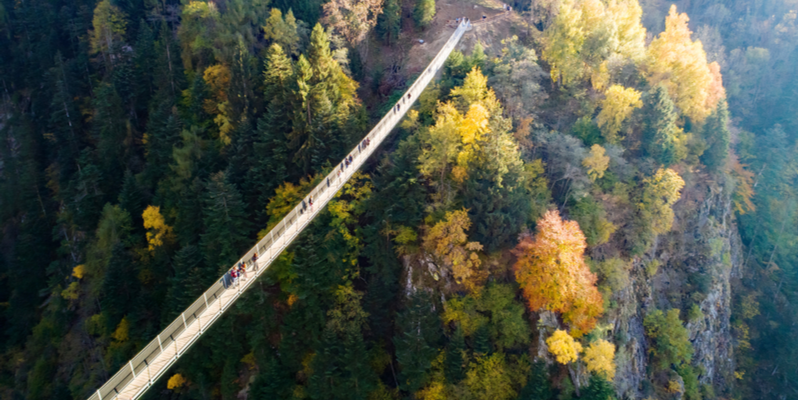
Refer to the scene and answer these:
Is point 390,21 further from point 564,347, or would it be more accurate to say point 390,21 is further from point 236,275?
point 564,347

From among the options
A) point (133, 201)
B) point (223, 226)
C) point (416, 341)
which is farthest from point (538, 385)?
point (133, 201)

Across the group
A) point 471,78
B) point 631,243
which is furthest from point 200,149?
point 631,243

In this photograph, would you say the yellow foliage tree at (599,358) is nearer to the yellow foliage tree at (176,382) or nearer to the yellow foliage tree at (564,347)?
the yellow foliage tree at (564,347)

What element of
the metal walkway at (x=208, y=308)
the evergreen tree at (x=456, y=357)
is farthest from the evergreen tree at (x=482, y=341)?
the metal walkway at (x=208, y=308)

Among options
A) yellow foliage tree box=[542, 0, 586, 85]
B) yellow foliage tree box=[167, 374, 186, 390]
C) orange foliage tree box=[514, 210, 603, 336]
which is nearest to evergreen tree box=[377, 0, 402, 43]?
yellow foliage tree box=[542, 0, 586, 85]

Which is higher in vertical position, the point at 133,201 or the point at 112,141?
the point at 112,141
